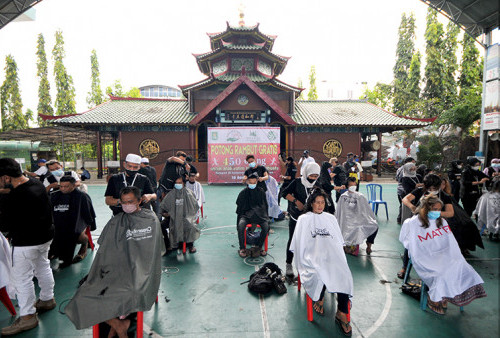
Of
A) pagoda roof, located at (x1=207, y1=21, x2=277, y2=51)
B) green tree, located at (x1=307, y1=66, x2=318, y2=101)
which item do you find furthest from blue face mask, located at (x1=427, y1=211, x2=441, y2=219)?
green tree, located at (x1=307, y1=66, x2=318, y2=101)

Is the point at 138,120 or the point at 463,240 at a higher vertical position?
the point at 138,120

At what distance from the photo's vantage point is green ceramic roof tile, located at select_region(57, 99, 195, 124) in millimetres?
16062

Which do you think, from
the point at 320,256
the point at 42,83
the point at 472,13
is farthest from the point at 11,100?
the point at 472,13

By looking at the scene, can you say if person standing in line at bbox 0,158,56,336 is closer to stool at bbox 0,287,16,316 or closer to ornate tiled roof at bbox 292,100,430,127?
stool at bbox 0,287,16,316

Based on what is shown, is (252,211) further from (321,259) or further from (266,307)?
(321,259)

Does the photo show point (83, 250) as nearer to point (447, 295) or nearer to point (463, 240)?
point (447, 295)

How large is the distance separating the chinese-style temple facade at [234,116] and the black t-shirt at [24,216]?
1281 cm

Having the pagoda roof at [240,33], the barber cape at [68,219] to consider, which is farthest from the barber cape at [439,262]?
the pagoda roof at [240,33]

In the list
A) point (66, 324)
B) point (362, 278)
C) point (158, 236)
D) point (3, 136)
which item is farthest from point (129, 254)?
point (3, 136)

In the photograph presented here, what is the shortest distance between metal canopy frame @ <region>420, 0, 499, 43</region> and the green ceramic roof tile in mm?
14305

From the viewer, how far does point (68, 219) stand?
15.1 ft

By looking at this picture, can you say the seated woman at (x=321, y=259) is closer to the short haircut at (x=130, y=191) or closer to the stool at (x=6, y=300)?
the short haircut at (x=130, y=191)

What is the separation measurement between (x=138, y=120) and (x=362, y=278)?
634 inches

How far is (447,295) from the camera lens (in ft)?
10.0
